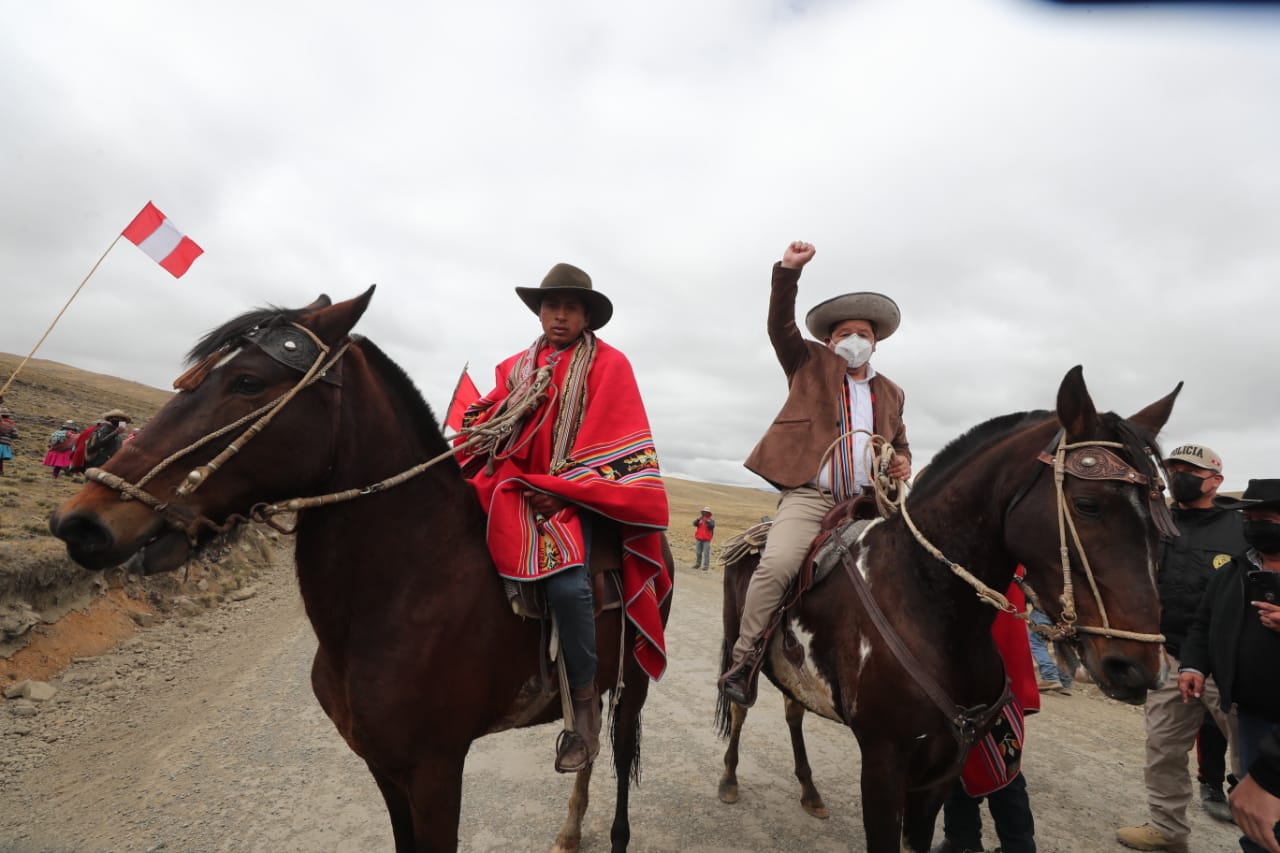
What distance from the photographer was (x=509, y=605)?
101 inches

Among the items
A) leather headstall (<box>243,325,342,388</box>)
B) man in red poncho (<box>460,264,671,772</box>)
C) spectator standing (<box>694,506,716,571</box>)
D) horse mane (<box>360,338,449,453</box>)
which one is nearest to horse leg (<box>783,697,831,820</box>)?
man in red poncho (<box>460,264,671,772</box>)

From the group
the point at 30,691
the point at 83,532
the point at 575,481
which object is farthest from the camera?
the point at 30,691

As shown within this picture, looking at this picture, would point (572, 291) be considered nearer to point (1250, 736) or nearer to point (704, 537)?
point (1250, 736)

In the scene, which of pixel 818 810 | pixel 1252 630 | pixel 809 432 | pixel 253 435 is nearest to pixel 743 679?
pixel 809 432

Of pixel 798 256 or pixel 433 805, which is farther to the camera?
pixel 798 256

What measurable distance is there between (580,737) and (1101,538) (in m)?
2.33

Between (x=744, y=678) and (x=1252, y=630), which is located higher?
(x=1252, y=630)

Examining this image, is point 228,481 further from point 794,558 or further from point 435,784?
point 794,558

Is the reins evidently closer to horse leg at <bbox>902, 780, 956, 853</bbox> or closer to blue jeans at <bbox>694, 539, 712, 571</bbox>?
horse leg at <bbox>902, 780, 956, 853</bbox>

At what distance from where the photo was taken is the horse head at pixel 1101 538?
217cm

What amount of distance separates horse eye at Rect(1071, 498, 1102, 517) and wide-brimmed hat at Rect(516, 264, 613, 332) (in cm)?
237

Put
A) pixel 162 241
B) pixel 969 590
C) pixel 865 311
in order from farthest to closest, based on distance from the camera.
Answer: pixel 162 241 → pixel 865 311 → pixel 969 590

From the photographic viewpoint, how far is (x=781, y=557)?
3521 millimetres

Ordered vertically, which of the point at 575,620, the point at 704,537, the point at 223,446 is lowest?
the point at 704,537
